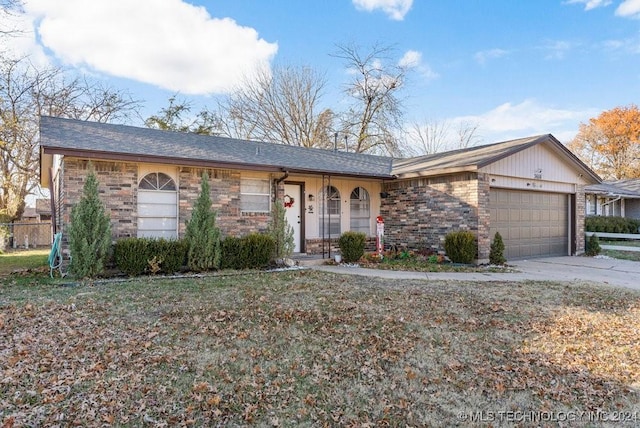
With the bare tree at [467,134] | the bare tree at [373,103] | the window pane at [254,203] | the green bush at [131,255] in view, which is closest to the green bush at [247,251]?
the window pane at [254,203]

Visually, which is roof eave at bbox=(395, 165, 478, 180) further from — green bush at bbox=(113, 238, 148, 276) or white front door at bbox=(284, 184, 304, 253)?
green bush at bbox=(113, 238, 148, 276)

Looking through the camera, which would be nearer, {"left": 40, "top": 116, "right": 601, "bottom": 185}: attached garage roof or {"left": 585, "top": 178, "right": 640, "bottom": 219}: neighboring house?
{"left": 40, "top": 116, "right": 601, "bottom": 185}: attached garage roof

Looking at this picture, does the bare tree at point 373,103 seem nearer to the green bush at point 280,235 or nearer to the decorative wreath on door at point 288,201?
the decorative wreath on door at point 288,201

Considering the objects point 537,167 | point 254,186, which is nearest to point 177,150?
point 254,186

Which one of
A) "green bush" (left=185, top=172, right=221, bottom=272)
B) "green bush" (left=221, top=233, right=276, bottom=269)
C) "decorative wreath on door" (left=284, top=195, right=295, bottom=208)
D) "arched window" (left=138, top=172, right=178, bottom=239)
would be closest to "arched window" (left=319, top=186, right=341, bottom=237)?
"decorative wreath on door" (left=284, top=195, right=295, bottom=208)

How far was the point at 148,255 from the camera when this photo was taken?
7.92 meters

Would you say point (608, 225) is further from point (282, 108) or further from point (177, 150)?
point (177, 150)

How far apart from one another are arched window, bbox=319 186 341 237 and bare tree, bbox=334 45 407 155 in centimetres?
1236

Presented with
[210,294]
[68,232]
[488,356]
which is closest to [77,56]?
[68,232]

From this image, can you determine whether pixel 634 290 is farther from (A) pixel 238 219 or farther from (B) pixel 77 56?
(B) pixel 77 56

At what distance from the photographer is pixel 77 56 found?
17.3 meters

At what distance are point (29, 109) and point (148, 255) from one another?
1553 cm

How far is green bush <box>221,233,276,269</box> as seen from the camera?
8789 mm

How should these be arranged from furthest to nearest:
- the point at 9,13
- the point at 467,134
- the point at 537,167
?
the point at 467,134, the point at 537,167, the point at 9,13
